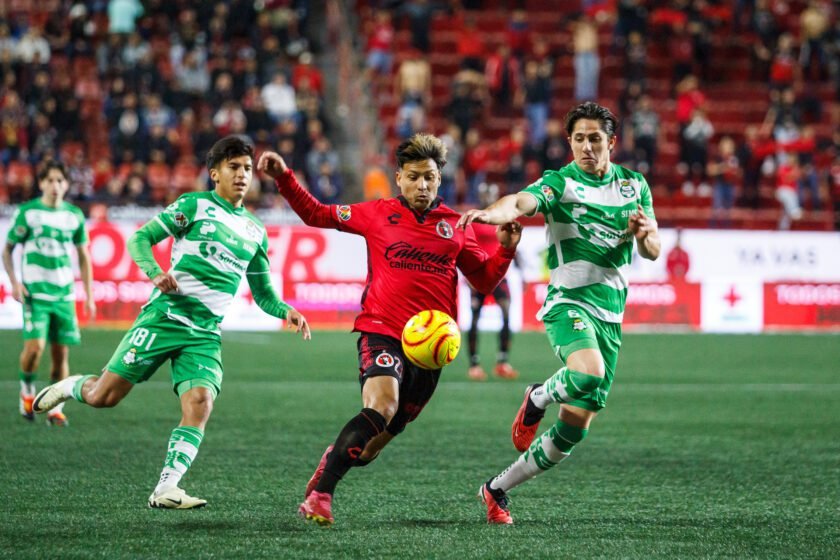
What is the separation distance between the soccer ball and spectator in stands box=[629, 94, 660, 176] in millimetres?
19401

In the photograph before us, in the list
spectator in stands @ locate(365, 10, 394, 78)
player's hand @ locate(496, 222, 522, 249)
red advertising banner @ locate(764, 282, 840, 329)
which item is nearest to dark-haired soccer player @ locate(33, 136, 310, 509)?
player's hand @ locate(496, 222, 522, 249)

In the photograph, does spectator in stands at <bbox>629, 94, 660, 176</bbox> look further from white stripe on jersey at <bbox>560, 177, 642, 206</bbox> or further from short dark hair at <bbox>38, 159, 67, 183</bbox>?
white stripe on jersey at <bbox>560, 177, 642, 206</bbox>

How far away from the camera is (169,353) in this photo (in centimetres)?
718

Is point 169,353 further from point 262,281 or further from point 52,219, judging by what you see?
point 52,219

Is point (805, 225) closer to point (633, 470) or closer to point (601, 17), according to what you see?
point (601, 17)

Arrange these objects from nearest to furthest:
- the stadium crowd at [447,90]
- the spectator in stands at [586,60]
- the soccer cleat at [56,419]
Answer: the soccer cleat at [56,419] < the stadium crowd at [447,90] < the spectator in stands at [586,60]

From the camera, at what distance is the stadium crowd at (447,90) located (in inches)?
961

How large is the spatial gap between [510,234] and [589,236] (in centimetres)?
55

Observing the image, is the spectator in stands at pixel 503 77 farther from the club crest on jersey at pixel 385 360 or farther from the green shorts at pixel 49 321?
the club crest on jersey at pixel 385 360

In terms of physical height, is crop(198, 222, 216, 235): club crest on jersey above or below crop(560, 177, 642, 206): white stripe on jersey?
below

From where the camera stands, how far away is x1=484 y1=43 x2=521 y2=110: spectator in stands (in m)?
27.2

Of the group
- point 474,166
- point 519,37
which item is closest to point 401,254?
point 474,166

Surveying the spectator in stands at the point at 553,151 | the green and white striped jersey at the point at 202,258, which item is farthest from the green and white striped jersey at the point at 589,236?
the spectator in stands at the point at 553,151

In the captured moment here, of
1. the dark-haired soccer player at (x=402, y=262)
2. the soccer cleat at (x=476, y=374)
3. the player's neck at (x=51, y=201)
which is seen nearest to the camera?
the dark-haired soccer player at (x=402, y=262)
